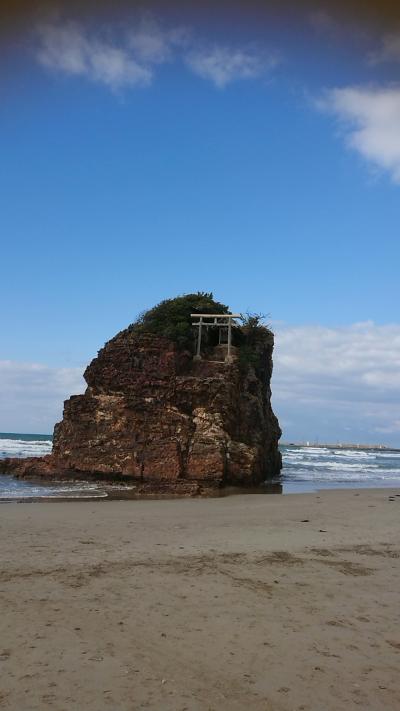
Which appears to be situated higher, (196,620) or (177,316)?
(177,316)

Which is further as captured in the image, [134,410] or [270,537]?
[134,410]

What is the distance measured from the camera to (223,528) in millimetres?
10797

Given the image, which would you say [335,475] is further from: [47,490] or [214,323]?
[47,490]

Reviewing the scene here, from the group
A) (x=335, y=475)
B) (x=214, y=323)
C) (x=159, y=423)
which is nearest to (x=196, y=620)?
(x=159, y=423)

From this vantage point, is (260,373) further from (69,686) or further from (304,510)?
(69,686)

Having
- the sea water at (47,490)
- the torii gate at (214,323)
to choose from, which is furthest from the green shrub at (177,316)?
the sea water at (47,490)

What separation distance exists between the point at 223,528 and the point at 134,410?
12435 mm

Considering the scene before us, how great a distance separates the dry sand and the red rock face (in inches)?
440

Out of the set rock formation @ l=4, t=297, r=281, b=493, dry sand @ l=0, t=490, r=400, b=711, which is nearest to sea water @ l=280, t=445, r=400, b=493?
rock formation @ l=4, t=297, r=281, b=493

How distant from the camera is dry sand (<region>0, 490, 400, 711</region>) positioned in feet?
12.5

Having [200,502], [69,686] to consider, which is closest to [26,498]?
[200,502]

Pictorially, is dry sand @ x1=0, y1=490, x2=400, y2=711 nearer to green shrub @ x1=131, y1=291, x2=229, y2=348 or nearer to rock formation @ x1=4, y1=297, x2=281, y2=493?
rock formation @ x1=4, y1=297, x2=281, y2=493

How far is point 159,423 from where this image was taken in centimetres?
2206

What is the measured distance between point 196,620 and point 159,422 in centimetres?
1696
